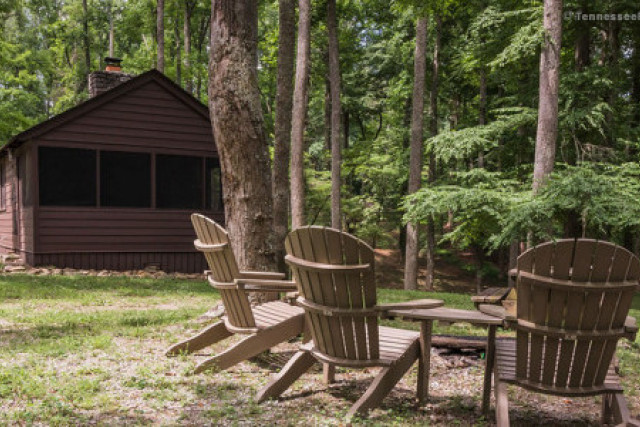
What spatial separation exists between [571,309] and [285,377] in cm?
183

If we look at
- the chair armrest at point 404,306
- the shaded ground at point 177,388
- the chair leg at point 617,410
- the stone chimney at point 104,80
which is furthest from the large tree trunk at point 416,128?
the chair armrest at point 404,306

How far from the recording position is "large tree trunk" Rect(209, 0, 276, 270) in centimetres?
517

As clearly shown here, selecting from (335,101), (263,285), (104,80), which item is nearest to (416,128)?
(335,101)

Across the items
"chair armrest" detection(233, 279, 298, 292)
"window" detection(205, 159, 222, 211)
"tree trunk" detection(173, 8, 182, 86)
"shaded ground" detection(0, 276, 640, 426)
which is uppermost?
"tree trunk" detection(173, 8, 182, 86)

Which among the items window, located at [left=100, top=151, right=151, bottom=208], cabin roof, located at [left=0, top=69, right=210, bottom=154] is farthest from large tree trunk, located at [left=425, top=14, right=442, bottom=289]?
window, located at [left=100, top=151, right=151, bottom=208]

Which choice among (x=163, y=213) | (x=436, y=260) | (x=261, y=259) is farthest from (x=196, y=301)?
(x=436, y=260)

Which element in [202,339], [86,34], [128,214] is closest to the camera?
[202,339]

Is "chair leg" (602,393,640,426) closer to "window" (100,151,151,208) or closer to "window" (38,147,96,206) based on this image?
"window" (100,151,151,208)

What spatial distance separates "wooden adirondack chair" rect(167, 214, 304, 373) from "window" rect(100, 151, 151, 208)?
9734 mm

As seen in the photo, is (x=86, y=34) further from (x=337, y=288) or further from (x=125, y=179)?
(x=337, y=288)

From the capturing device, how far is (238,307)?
158 inches

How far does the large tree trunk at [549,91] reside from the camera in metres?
9.51

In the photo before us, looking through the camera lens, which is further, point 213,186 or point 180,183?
point 213,186

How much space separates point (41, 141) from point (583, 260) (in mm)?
12399
